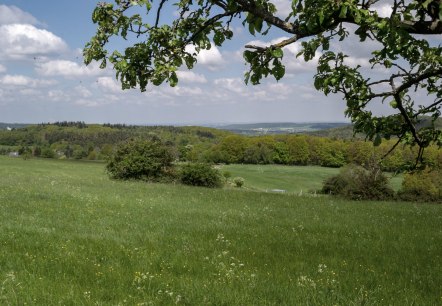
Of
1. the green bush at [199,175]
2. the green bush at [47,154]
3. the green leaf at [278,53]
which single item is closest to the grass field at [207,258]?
the green leaf at [278,53]

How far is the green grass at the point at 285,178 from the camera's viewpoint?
9350 cm

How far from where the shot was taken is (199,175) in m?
43.0

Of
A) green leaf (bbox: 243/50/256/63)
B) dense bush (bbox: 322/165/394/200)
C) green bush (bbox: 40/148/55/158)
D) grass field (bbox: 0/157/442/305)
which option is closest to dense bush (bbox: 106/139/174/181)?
dense bush (bbox: 322/165/394/200)

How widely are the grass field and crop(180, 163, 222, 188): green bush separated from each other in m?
24.8

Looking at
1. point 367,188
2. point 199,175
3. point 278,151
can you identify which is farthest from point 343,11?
point 278,151

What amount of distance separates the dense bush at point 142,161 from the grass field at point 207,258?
25387 mm

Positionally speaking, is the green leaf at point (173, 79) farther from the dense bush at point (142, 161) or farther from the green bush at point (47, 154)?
the green bush at point (47, 154)

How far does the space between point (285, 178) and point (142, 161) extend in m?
72.0

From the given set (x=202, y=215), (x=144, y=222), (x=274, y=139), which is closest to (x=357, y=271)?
(x=144, y=222)

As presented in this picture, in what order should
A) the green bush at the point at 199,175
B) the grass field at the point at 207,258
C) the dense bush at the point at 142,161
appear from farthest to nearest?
the dense bush at the point at 142,161 → the green bush at the point at 199,175 → the grass field at the point at 207,258

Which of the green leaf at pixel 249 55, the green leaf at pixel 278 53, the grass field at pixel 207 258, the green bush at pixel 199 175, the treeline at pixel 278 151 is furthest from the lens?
the treeline at pixel 278 151

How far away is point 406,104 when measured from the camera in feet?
28.6

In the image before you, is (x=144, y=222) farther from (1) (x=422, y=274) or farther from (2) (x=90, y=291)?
(1) (x=422, y=274)

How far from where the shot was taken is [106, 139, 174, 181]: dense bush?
4347 cm
